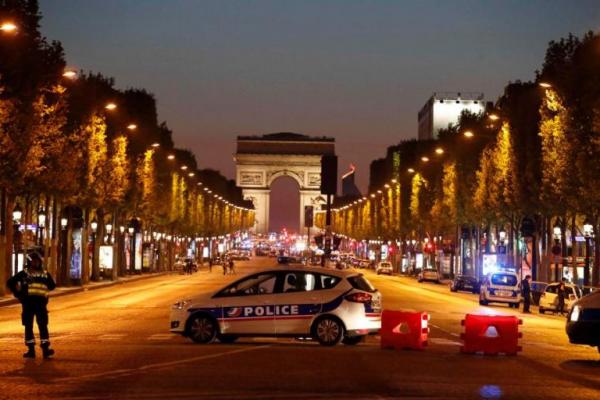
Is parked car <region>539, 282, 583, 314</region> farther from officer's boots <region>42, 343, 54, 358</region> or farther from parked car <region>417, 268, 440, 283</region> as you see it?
parked car <region>417, 268, 440, 283</region>

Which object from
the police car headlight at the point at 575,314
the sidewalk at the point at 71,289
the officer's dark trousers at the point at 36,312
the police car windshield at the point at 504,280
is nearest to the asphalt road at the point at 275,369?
the officer's dark trousers at the point at 36,312

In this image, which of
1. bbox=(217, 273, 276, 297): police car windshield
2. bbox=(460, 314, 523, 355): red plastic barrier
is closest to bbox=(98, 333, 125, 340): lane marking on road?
bbox=(217, 273, 276, 297): police car windshield

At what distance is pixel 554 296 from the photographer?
49.9 metres

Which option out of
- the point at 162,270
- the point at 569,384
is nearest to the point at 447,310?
the point at 569,384

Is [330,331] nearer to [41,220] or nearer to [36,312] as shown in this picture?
[36,312]

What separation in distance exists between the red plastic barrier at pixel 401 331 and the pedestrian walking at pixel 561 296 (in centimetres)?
2397

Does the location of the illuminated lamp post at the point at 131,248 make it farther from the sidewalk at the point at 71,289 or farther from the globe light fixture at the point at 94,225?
the globe light fixture at the point at 94,225

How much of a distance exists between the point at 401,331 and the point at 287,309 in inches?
97.1

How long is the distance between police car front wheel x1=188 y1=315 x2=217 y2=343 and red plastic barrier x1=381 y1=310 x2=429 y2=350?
363cm

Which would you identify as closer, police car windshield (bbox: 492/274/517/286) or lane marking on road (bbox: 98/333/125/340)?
lane marking on road (bbox: 98/333/125/340)

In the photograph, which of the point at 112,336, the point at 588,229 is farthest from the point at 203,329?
the point at 588,229

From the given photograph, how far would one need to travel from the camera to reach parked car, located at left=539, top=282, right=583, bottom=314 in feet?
161

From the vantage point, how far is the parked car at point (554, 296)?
161ft

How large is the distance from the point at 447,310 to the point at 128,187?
41.6 metres
